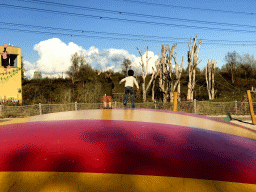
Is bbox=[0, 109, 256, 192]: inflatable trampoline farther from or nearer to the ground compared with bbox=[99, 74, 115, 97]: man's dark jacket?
nearer to the ground

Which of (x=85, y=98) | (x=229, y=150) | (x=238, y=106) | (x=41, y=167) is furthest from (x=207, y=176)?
(x=238, y=106)

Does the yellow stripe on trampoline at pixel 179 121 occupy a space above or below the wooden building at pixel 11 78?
below

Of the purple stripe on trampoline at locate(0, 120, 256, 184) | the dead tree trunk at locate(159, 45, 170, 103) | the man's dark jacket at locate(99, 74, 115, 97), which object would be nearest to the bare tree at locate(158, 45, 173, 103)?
the dead tree trunk at locate(159, 45, 170, 103)

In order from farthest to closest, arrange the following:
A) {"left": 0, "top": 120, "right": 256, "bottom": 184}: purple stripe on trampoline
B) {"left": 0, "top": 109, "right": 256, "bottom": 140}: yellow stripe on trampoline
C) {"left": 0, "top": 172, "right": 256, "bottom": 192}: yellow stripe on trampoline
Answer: {"left": 0, "top": 109, "right": 256, "bottom": 140}: yellow stripe on trampoline
{"left": 0, "top": 120, "right": 256, "bottom": 184}: purple stripe on trampoline
{"left": 0, "top": 172, "right": 256, "bottom": 192}: yellow stripe on trampoline

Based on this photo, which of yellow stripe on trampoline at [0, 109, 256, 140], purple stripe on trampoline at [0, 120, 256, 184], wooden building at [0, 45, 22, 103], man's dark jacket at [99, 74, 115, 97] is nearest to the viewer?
purple stripe on trampoline at [0, 120, 256, 184]

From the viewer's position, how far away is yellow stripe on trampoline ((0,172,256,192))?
3.96ft

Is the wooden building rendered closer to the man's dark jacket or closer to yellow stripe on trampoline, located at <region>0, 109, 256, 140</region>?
the man's dark jacket

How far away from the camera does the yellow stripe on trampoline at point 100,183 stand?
121 cm

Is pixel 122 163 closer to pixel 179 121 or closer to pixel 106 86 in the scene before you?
pixel 179 121

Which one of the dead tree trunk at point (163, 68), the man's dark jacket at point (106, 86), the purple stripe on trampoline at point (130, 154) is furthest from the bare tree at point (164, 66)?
the purple stripe on trampoline at point (130, 154)

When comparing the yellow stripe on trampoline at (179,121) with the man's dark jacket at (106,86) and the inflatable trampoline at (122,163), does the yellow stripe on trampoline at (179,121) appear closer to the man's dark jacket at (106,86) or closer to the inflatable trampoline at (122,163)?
the inflatable trampoline at (122,163)

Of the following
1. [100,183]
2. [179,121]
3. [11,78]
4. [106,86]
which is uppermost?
[11,78]

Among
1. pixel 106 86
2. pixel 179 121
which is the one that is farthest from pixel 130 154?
pixel 106 86

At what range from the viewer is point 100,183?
1250 millimetres
